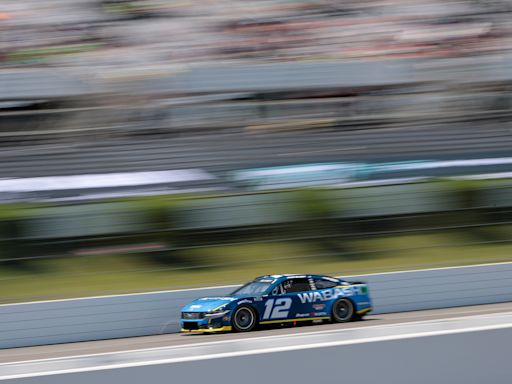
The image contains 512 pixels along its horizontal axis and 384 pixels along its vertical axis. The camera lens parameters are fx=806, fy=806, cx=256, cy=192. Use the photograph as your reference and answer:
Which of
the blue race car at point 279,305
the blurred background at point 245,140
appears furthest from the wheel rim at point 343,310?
the blurred background at point 245,140

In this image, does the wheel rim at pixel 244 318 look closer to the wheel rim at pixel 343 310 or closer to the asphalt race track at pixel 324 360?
the wheel rim at pixel 343 310

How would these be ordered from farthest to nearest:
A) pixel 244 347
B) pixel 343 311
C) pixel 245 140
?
pixel 245 140 < pixel 343 311 < pixel 244 347

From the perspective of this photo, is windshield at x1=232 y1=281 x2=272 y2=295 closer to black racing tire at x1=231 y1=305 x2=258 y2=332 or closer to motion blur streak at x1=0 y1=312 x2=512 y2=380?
black racing tire at x1=231 y1=305 x2=258 y2=332

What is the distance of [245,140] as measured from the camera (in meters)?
22.5

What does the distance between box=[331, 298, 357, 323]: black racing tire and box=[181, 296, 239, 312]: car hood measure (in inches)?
67.4

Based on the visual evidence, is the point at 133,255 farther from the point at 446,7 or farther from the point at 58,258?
the point at 446,7

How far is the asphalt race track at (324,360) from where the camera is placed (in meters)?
4.30

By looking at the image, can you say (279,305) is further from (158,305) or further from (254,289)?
(158,305)

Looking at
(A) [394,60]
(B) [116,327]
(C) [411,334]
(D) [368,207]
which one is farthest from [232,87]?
(C) [411,334]

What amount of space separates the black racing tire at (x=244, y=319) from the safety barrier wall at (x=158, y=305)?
1.30m

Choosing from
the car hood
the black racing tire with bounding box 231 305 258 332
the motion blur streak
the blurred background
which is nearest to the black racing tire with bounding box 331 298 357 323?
the black racing tire with bounding box 231 305 258 332

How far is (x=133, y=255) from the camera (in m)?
16.9

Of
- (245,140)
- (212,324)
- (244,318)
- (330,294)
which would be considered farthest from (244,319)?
(245,140)

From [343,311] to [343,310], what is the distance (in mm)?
15
